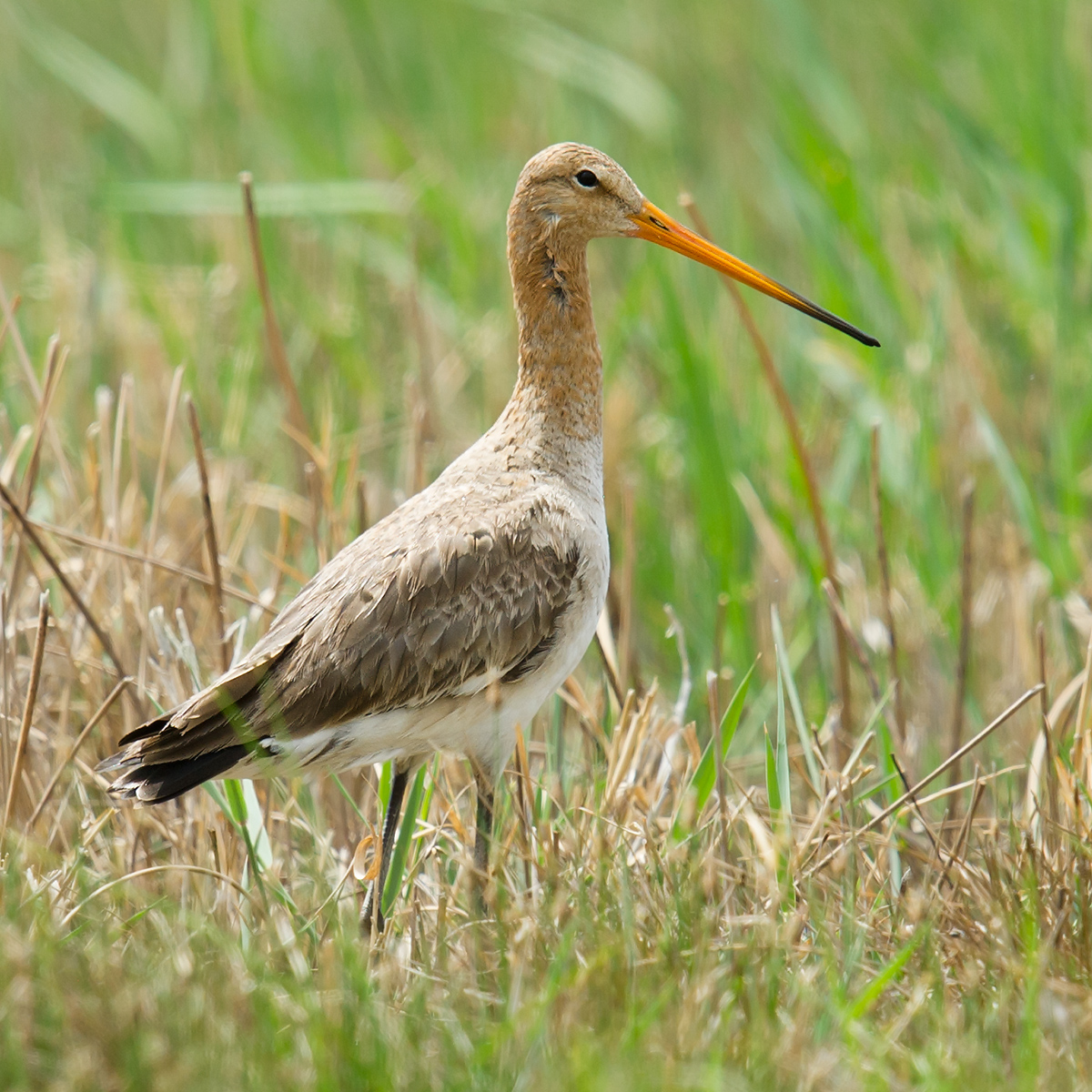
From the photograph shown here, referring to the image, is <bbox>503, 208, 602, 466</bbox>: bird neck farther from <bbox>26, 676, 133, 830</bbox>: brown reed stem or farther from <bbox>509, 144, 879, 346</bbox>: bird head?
<bbox>26, 676, 133, 830</bbox>: brown reed stem

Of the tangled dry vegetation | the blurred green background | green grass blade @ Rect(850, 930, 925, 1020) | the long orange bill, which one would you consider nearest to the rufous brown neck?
the long orange bill

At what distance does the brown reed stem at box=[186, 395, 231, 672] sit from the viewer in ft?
12.0

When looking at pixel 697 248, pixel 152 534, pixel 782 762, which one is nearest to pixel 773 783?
pixel 782 762

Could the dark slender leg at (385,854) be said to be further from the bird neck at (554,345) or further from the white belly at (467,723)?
the bird neck at (554,345)

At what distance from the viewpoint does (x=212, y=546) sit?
12.0ft

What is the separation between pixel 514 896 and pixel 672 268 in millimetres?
3469

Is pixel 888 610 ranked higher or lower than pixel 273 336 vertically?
lower

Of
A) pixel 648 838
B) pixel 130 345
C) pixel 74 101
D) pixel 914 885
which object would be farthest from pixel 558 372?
pixel 74 101

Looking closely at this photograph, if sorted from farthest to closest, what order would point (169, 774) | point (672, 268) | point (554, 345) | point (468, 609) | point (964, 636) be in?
1. point (672, 268)
2. point (964, 636)
3. point (554, 345)
4. point (468, 609)
5. point (169, 774)

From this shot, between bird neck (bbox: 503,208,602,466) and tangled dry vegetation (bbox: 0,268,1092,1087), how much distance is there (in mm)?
613

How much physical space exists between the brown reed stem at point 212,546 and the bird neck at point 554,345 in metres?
0.78

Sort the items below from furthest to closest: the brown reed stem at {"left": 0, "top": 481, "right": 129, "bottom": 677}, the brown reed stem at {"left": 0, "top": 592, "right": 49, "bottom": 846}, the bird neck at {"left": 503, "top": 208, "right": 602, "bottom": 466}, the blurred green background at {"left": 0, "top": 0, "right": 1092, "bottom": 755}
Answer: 1. the blurred green background at {"left": 0, "top": 0, "right": 1092, "bottom": 755}
2. the bird neck at {"left": 503, "top": 208, "right": 602, "bottom": 466}
3. the brown reed stem at {"left": 0, "top": 481, "right": 129, "bottom": 677}
4. the brown reed stem at {"left": 0, "top": 592, "right": 49, "bottom": 846}

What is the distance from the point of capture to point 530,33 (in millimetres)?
6293

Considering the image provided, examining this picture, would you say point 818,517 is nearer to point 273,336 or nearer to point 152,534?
point 273,336
